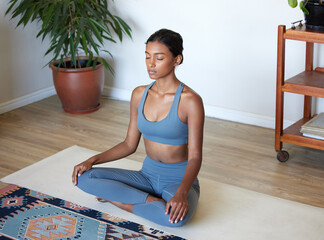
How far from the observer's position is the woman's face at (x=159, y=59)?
2.12 metres

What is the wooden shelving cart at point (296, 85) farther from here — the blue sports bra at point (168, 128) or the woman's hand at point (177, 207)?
the woman's hand at point (177, 207)

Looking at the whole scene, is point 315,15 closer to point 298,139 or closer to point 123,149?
point 298,139

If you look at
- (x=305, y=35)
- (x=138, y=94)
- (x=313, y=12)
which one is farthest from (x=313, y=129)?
(x=138, y=94)

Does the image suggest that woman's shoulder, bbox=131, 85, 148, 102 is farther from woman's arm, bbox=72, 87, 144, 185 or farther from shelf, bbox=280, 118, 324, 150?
shelf, bbox=280, 118, 324, 150

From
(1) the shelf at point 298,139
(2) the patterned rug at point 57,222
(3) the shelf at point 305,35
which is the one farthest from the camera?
(1) the shelf at point 298,139

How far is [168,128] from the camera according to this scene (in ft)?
7.27

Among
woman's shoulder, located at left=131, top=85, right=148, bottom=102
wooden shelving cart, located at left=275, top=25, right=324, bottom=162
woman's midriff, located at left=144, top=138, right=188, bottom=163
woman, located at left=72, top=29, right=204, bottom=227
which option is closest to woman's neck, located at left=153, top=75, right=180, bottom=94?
woman, located at left=72, top=29, right=204, bottom=227

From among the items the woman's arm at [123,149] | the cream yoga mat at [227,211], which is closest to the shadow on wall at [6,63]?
the cream yoga mat at [227,211]

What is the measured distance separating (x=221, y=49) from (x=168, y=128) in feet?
4.57

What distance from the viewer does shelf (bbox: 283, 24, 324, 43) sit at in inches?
103

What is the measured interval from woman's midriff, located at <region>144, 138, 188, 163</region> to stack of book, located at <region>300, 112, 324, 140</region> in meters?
0.85

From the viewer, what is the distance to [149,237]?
2.14m

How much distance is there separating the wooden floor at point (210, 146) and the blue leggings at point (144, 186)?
0.49 metres

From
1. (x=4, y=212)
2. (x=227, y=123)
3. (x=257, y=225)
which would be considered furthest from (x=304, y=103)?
(x=4, y=212)
